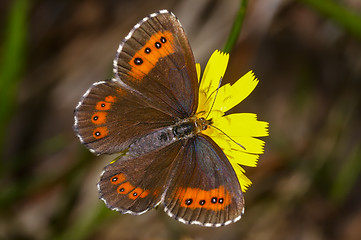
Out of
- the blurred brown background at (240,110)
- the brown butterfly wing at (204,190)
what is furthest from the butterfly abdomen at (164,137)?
the blurred brown background at (240,110)

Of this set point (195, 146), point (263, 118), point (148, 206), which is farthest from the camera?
point (263, 118)

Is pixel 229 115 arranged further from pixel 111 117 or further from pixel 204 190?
pixel 111 117

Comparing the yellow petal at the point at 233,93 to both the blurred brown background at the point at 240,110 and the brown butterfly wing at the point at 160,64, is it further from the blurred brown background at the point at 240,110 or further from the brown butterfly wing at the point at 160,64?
the blurred brown background at the point at 240,110
